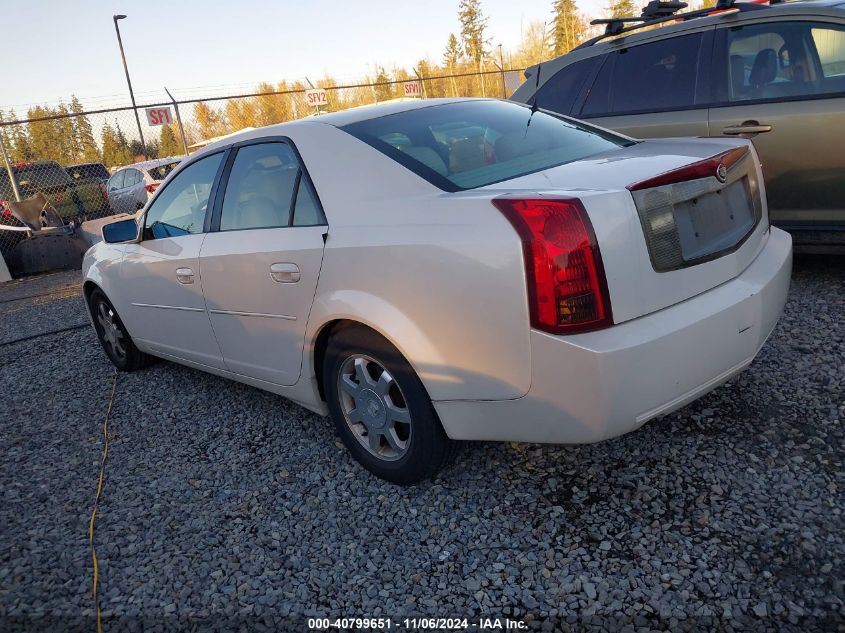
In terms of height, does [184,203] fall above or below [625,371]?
above

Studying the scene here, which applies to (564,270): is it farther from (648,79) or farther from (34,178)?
(34,178)

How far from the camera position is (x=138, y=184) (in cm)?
1462

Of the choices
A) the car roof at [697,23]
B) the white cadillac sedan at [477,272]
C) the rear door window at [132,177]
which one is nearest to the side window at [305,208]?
the white cadillac sedan at [477,272]

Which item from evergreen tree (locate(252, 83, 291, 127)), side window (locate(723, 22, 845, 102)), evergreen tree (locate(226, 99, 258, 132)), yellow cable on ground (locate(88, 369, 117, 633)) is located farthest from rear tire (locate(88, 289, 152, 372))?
evergreen tree (locate(252, 83, 291, 127))

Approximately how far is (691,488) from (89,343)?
5430mm

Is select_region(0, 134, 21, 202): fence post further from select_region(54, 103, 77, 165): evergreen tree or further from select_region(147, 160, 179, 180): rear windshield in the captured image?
select_region(54, 103, 77, 165): evergreen tree

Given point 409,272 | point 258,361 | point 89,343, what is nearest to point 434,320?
point 409,272

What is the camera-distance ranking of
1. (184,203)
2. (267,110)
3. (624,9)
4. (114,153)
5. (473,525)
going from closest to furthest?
(473,525) → (184,203) → (114,153) → (267,110) → (624,9)

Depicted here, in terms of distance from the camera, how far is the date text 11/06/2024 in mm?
1987

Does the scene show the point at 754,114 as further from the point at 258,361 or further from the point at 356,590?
the point at 356,590

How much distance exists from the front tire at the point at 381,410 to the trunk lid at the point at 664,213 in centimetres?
79

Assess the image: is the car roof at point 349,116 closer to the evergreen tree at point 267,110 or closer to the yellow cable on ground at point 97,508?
the yellow cable on ground at point 97,508

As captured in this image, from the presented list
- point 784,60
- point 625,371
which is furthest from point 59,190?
point 625,371

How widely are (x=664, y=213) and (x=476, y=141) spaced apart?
0.98 metres
